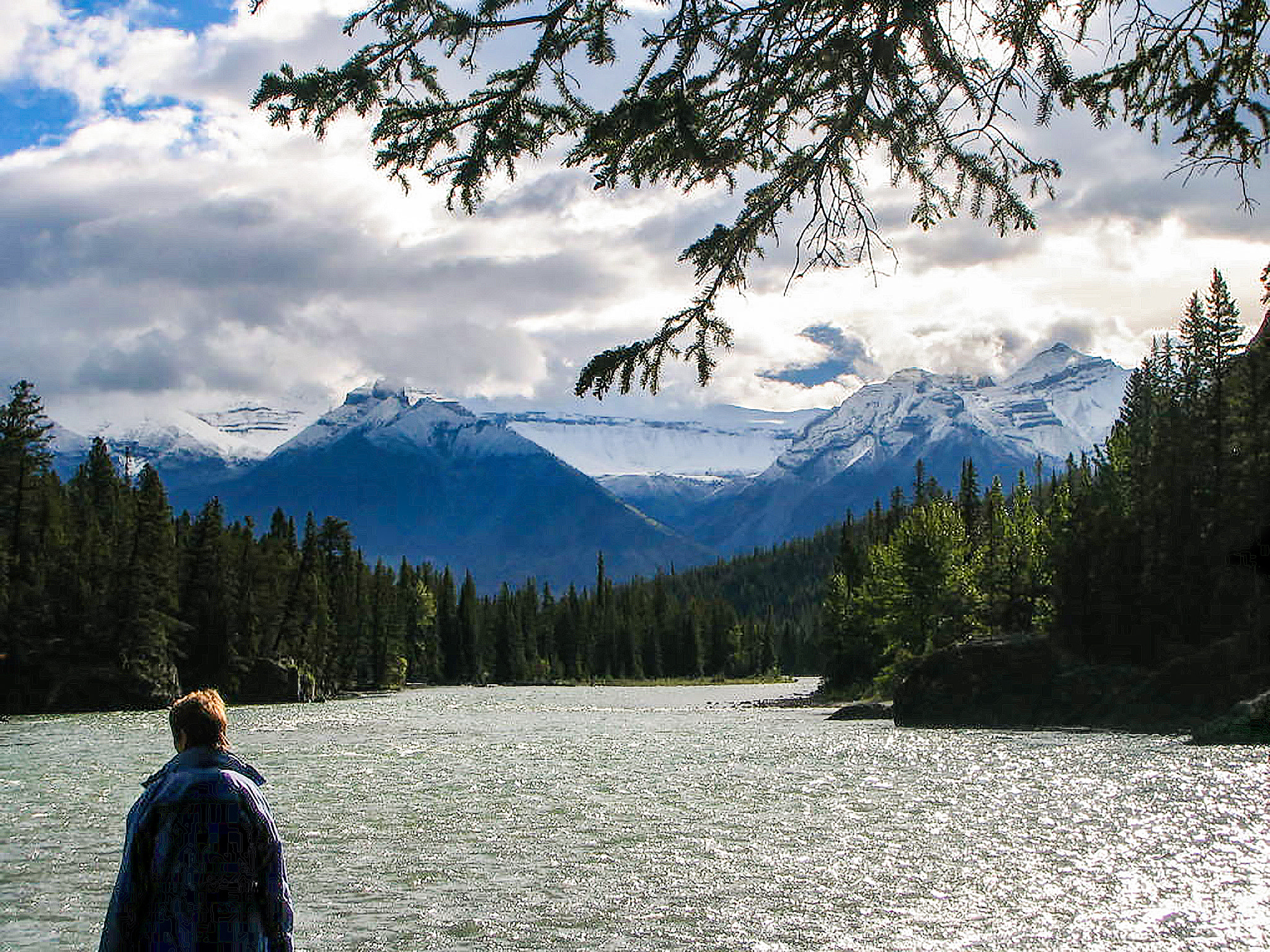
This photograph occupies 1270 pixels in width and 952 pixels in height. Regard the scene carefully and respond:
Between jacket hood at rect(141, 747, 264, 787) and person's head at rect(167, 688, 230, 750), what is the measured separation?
Answer: 0.04 m

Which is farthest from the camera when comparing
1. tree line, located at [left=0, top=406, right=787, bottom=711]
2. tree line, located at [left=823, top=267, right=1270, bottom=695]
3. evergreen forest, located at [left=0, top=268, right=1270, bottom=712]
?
tree line, located at [left=0, top=406, right=787, bottom=711]

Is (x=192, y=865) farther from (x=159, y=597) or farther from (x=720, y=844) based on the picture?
(x=159, y=597)

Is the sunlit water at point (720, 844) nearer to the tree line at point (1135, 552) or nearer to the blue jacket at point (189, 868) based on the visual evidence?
the blue jacket at point (189, 868)

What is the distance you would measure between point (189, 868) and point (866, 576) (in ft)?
316

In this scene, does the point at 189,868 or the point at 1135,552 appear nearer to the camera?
the point at 189,868

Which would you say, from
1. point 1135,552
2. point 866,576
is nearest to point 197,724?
point 1135,552

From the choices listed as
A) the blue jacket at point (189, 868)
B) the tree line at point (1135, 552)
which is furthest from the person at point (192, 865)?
the tree line at point (1135, 552)

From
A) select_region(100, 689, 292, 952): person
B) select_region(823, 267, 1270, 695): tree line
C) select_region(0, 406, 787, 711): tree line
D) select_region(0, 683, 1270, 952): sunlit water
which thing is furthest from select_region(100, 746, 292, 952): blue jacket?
select_region(0, 406, 787, 711): tree line

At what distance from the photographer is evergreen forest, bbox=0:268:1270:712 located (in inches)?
2421

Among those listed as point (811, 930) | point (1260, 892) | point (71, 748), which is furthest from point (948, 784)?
point (71, 748)

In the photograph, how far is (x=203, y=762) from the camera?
7387mm

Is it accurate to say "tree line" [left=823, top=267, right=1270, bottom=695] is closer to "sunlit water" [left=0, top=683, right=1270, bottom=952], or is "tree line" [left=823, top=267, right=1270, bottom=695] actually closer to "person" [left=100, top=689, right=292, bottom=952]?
"sunlit water" [left=0, top=683, right=1270, bottom=952]

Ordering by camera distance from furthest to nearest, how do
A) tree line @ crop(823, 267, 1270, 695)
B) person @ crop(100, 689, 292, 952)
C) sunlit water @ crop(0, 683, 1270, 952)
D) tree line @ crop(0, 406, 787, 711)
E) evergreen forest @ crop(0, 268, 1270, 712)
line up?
tree line @ crop(0, 406, 787, 711)
evergreen forest @ crop(0, 268, 1270, 712)
tree line @ crop(823, 267, 1270, 695)
sunlit water @ crop(0, 683, 1270, 952)
person @ crop(100, 689, 292, 952)

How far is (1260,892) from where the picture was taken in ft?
57.9
